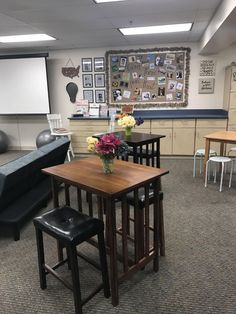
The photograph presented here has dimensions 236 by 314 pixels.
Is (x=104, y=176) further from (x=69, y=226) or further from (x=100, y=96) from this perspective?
→ (x=100, y=96)

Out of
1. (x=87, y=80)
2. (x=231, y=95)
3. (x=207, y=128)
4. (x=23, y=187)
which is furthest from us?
(x=87, y=80)

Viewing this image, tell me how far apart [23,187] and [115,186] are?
1.73 metres

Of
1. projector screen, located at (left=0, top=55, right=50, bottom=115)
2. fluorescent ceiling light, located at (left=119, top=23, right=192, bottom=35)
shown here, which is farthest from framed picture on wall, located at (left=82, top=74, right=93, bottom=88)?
fluorescent ceiling light, located at (left=119, top=23, right=192, bottom=35)

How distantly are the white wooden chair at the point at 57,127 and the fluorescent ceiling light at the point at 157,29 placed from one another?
7.88 ft

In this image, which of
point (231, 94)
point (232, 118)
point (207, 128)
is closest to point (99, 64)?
point (207, 128)

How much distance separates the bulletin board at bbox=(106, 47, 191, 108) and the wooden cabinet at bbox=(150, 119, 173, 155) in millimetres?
626

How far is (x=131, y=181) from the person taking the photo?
1.79 metres

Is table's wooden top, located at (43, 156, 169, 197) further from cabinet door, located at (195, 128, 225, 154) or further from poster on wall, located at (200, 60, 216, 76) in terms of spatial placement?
poster on wall, located at (200, 60, 216, 76)

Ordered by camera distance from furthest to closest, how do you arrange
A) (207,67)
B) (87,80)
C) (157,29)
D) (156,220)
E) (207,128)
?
(87,80), (207,67), (207,128), (157,29), (156,220)

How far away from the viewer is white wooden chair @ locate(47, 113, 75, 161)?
226 inches

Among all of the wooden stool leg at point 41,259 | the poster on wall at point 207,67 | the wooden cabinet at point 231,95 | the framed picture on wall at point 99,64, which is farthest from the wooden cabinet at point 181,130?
the wooden stool leg at point 41,259

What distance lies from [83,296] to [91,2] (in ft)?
9.84

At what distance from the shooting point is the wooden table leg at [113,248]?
166cm

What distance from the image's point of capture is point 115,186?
1702 mm
